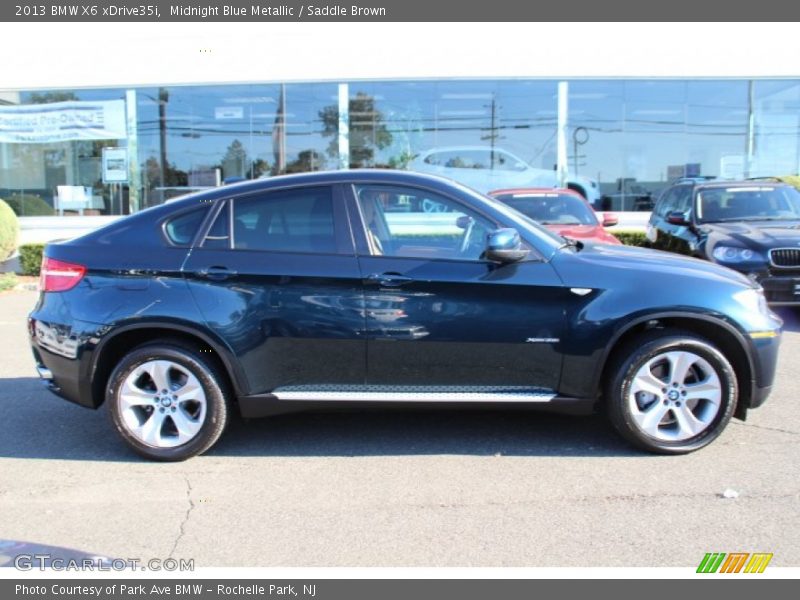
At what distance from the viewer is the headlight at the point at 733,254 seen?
765 cm

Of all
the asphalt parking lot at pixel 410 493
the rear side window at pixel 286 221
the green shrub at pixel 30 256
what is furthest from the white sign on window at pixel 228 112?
the rear side window at pixel 286 221

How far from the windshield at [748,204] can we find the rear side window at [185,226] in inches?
278

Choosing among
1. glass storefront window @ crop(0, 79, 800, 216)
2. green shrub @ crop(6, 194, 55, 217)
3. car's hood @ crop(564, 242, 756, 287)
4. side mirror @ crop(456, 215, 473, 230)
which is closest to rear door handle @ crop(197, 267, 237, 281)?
side mirror @ crop(456, 215, 473, 230)

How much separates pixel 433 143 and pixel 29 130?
34.2 ft

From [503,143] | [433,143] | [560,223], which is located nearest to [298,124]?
[433,143]

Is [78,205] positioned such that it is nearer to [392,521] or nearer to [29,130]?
[29,130]

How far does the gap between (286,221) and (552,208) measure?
18.7ft

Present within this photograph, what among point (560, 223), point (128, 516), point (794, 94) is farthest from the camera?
point (794, 94)

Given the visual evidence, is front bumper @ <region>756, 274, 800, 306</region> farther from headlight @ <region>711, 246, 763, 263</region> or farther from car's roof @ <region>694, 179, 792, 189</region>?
car's roof @ <region>694, 179, 792, 189</region>

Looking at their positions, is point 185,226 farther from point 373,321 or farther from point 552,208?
point 552,208

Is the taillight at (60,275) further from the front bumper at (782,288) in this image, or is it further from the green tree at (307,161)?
the green tree at (307,161)

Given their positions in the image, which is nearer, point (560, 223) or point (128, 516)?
point (128, 516)

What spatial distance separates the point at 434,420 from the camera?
4961 millimetres

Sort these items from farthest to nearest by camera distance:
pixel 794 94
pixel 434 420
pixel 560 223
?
pixel 794 94, pixel 560 223, pixel 434 420
